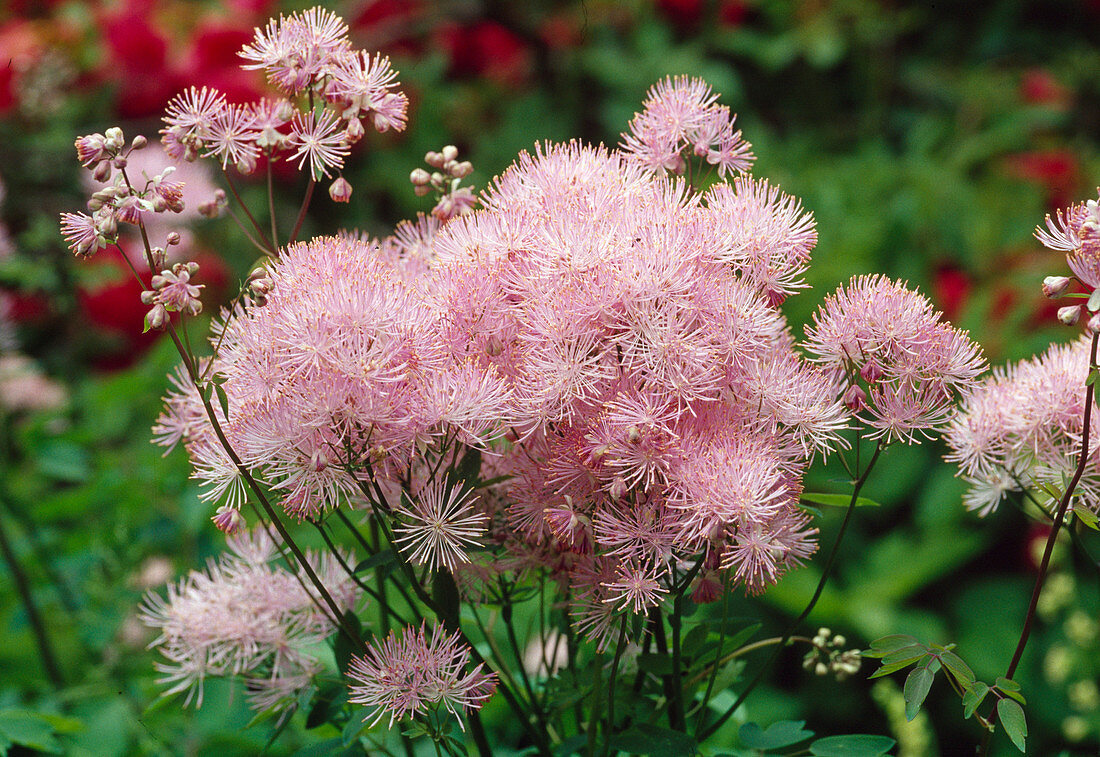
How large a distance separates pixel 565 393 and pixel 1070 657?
124cm

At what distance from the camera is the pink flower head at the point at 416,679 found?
1.74 ft

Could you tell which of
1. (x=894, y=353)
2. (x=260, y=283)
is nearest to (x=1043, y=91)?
(x=894, y=353)

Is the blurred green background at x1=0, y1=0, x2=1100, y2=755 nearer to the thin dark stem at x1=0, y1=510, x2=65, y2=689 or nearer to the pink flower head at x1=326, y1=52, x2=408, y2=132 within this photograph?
the thin dark stem at x1=0, y1=510, x2=65, y2=689

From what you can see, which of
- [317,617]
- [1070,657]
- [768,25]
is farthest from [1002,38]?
[317,617]

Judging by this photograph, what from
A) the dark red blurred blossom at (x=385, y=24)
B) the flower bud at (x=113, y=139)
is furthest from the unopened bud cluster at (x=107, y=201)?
the dark red blurred blossom at (x=385, y=24)

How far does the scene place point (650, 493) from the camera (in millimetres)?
543

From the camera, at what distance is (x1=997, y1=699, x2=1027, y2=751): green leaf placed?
1.78 feet

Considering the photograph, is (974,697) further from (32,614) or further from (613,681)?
(32,614)

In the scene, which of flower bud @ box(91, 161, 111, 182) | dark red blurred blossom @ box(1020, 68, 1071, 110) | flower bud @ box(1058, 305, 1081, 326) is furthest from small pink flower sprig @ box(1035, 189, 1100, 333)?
dark red blurred blossom @ box(1020, 68, 1071, 110)

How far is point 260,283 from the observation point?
1.79 feet

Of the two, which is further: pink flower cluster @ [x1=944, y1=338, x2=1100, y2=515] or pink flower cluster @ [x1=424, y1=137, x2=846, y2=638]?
pink flower cluster @ [x1=944, y1=338, x2=1100, y2=515]

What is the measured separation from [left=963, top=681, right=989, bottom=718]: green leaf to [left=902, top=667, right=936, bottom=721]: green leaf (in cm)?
2

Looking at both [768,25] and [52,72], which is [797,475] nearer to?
[52,72]

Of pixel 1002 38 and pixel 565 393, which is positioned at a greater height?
pixel 1002 38
